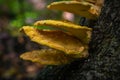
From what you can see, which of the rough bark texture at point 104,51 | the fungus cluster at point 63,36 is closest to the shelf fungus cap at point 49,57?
the fungus cluster at point 63,36

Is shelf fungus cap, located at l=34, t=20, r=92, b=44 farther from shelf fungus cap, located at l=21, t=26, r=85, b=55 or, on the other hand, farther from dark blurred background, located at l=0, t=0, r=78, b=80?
dark blurred background, located at l=0, t=0, r=78, b=80

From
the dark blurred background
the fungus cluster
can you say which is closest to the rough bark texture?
the fungus cluster

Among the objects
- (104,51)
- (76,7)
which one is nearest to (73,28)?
(76,7)

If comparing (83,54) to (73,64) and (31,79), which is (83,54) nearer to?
(73,64)

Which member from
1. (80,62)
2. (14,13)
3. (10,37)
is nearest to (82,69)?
(80,62)

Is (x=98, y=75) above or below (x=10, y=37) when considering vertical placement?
above

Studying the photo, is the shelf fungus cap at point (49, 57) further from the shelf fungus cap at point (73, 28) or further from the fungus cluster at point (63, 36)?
the shelf fungus cap at point (73, 28)

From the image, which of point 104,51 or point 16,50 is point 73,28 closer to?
point 104,51

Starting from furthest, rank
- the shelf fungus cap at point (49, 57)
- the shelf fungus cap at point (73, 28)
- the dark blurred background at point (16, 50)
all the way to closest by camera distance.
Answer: the dark blurred background at point (16, 50) → the shelf fungus cap at point (49, 57) → the shelf fungus cap at point (73, 28)
